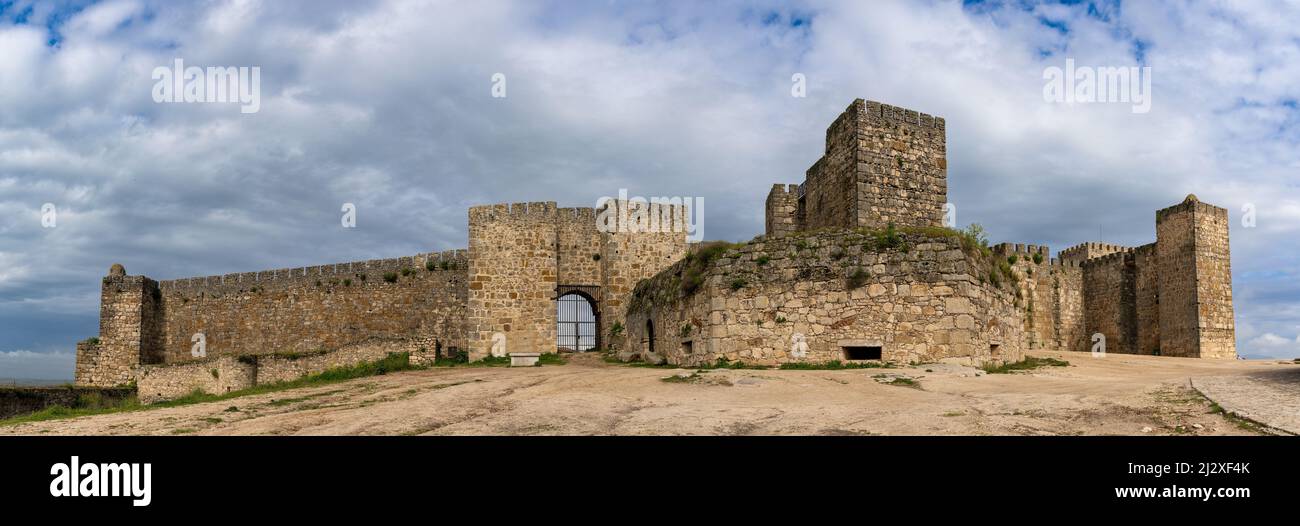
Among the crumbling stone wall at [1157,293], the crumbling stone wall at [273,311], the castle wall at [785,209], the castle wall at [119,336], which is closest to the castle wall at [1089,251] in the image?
the crumbling stone wall at [1157,293]

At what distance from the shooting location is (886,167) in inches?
721

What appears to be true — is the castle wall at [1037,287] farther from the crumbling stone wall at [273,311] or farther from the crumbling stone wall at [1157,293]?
the crumbling stone wall at [273,311]

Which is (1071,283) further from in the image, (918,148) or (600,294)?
(600,294)

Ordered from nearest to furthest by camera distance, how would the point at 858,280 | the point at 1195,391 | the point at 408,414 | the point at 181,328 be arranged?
the point at 1195,391
the point at 408,414
the point at 858,280
the point at 181,328

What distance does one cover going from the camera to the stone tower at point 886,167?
18078mm

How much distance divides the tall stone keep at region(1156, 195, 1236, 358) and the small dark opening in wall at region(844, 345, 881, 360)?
18165 millimetres

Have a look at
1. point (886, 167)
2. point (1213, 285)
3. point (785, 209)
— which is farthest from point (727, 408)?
point (1213, 285)

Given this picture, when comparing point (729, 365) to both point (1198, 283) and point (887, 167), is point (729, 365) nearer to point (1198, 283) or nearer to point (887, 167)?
point (887, 167)

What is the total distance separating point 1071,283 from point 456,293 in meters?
24.2

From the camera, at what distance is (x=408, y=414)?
11078 mm

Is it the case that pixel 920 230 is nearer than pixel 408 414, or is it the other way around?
pixel 408 414

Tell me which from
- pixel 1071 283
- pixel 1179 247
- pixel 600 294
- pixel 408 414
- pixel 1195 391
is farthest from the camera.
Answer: pixel 1071 283
